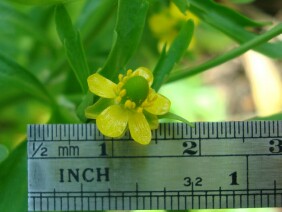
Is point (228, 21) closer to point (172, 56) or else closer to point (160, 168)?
point (172, 56)

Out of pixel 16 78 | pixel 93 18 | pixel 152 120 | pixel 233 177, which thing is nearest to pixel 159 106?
pixel 152 120

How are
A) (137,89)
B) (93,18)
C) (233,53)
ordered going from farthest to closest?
(93,18) → (233,53) → (137,89)

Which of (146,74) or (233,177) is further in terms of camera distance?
(233,177)

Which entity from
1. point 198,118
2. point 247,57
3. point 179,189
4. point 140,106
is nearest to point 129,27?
point 140,106

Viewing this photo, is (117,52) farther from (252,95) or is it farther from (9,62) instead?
(252,95)

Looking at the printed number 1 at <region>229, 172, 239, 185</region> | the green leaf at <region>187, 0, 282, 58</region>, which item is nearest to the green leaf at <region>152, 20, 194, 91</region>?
the green leaf at <region>187, 0, 282, 58</region>
